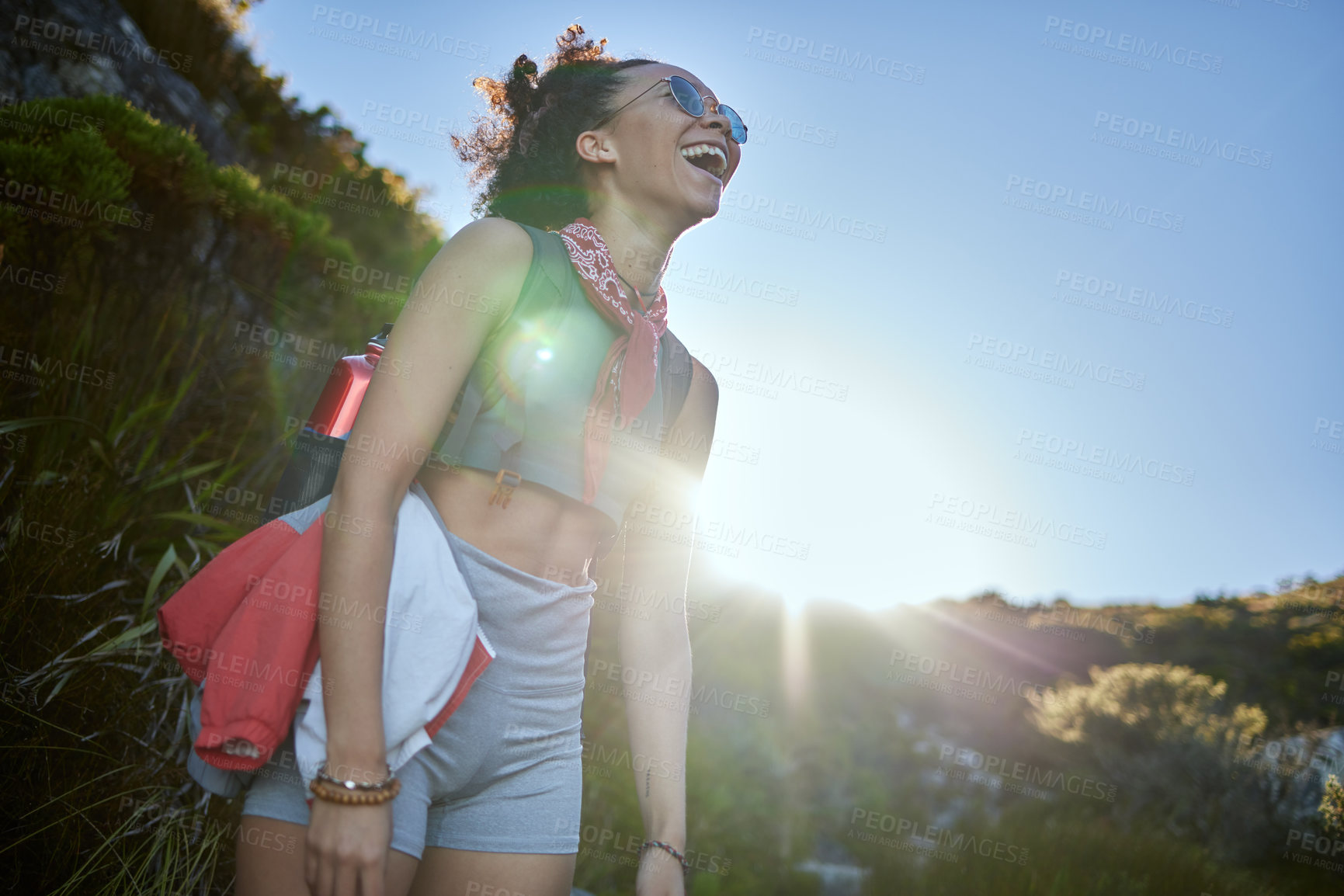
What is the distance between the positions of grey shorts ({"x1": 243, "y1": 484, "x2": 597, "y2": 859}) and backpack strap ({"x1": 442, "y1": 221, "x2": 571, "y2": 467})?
189 millimetres

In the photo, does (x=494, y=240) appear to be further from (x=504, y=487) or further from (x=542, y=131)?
(x=542, y=131)

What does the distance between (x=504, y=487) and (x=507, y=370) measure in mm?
231

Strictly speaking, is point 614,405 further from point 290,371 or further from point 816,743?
point 816,743

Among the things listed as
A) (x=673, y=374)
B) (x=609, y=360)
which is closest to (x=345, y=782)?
(x=609, y=360)

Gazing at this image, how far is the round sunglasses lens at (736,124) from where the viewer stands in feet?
6.23

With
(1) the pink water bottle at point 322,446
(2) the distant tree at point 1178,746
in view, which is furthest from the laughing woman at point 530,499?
(2) the distant tree at point 1178,746

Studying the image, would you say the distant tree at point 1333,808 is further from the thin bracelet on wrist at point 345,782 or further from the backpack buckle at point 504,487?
the thin bracelet on wrist at point 345,782

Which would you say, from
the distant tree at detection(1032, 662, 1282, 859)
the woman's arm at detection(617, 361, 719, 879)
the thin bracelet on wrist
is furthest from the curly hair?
the distant tree at detection(1032, 662, 1282, 859)

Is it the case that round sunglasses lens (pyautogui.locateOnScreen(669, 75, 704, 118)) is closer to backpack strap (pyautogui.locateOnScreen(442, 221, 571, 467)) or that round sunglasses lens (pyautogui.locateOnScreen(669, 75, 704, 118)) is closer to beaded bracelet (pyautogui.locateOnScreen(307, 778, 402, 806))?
backpack strap (pyautogui.locateOnScreen(442, 221, 571, 467))

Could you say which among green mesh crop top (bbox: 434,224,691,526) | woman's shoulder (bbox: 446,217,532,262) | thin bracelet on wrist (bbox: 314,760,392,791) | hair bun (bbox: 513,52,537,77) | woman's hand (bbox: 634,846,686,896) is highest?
hair bun (bbox: 513,52,537,77)

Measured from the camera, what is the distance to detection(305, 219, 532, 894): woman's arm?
110 cm

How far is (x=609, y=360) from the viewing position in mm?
1525

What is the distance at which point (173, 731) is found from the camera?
9.29 feet

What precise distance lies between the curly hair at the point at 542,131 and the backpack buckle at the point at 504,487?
90cm
